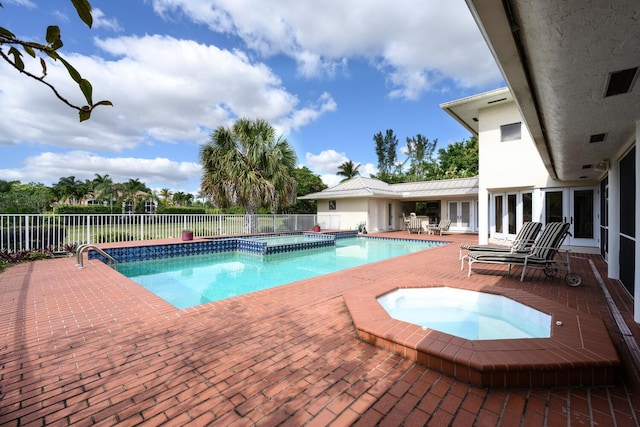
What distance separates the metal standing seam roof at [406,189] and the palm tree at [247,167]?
483cm

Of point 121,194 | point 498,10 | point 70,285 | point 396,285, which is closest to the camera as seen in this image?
point 498,10

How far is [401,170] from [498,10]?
49.0 meters

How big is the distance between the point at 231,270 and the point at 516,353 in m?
8.41

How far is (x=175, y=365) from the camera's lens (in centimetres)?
290

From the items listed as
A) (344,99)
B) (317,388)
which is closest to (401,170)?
(344,99)

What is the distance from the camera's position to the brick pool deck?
220 cm

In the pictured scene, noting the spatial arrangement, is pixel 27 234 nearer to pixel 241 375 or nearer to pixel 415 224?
pixel 241 375

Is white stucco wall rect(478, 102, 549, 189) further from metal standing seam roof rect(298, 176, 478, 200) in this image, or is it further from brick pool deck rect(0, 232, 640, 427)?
brick pool deck rect(0, 232, 640, 427)

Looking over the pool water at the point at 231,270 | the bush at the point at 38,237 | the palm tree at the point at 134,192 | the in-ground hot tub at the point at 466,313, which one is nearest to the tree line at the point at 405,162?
the pool water at the point at 231,270

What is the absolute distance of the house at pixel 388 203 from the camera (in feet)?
61.1

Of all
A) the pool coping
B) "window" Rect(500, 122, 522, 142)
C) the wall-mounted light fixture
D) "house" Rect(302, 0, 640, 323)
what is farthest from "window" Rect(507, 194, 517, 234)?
the pool coping

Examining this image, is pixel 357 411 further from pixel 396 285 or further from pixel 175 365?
pixel 396 285

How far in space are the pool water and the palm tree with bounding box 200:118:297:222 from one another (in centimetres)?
365

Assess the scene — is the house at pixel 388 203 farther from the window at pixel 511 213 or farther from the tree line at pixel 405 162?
the tree line at pixel 405 162
